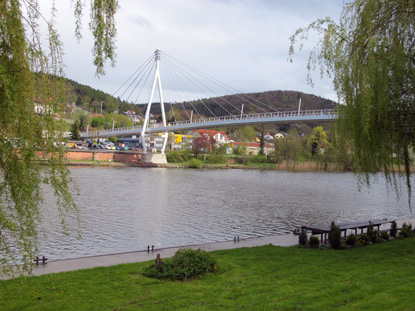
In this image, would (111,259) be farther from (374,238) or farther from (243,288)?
(374,238)

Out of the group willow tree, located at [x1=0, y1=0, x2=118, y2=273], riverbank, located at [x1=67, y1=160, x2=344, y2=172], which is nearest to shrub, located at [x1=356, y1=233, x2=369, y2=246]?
willow tree, located at [x1=0, y1=0, x2=118, y2=273]

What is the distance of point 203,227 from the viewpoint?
13.8 meters

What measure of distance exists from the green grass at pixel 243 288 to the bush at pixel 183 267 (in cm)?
18

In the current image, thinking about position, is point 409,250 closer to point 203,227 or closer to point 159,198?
point 203,227

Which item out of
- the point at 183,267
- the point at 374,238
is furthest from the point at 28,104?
the point at 374,238

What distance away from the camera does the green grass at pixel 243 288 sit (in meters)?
4.75

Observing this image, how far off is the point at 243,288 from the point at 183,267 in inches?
48.2

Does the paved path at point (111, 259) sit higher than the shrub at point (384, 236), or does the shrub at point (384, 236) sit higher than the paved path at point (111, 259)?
the shrub at point (384, 236)

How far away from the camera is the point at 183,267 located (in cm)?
630

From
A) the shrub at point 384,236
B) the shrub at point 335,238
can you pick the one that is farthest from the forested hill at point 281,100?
the shrub at point 335,238

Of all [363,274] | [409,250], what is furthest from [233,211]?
[363,274]

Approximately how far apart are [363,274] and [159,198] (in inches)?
635

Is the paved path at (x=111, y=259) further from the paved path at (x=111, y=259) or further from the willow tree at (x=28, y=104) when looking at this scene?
the willow tree at (x=28, y=104)

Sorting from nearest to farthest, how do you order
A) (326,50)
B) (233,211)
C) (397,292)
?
(397,292), (326,50), (233,211)
